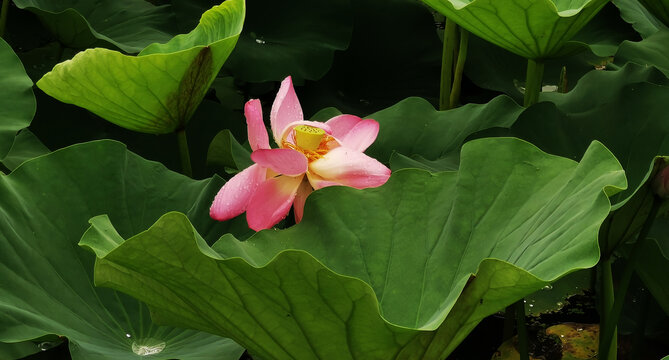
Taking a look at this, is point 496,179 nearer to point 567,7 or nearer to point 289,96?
point 289,96

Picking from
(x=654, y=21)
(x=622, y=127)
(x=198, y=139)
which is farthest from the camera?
(x=654, y=21)

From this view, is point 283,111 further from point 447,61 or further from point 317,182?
point 447,61

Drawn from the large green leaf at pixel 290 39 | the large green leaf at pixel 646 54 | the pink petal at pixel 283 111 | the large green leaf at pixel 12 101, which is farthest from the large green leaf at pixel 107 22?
the large green leaf at pixel 646 54

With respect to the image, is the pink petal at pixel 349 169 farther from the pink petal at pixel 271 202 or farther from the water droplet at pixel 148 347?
the water droplet at pixel 148 347

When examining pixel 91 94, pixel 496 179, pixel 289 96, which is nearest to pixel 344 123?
pixel 289 96

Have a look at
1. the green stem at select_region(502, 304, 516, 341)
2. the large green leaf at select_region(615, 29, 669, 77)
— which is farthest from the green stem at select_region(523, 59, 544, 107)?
the green stem at select_region(502, 304, 516, 341)

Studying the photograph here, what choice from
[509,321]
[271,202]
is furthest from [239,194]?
[509,321]
